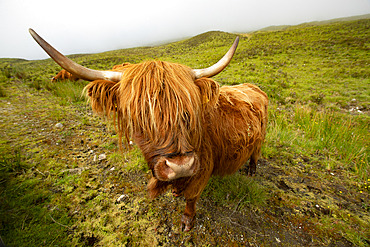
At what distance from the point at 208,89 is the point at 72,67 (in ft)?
4.44

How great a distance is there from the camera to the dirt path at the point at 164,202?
2018mm

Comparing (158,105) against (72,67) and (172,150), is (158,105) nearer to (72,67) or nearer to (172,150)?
(172,150)

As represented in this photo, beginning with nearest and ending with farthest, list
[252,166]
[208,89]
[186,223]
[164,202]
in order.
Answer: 1. [208,89]
2. [186,223]
3. [164,202]
4. [252,166]

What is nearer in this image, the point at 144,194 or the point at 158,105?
the point at 158,105

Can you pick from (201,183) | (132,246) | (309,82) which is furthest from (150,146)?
(309,82)

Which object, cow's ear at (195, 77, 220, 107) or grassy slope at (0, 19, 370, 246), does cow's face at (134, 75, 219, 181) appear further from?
grassy slope at (0, 19, 370, 246)

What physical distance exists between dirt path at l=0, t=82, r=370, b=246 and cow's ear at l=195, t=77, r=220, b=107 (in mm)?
1684

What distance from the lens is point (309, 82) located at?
992cm

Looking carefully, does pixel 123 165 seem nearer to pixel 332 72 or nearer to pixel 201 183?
pixel 201 183

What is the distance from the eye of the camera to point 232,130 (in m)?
2.23

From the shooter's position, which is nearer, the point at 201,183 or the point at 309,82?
the point at 201,183

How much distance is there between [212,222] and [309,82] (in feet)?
39.6

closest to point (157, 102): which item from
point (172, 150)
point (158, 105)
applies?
point (158, 105)

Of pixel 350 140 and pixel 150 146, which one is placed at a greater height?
pixel 150 146
